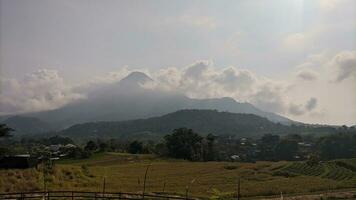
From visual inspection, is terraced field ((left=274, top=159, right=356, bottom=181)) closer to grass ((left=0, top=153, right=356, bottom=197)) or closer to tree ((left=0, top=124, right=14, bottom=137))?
grass ((left=0, top=153, right=356, bottom=197))

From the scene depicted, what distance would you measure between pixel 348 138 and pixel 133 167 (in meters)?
80.9

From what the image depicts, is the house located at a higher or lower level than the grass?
higher

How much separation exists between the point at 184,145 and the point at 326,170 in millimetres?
44832

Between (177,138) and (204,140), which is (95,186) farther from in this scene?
(204,140)

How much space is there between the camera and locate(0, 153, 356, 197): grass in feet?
166

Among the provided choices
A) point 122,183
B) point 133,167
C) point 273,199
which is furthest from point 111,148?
point 273,199

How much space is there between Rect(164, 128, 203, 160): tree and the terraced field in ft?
115

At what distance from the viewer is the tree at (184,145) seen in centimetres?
12144

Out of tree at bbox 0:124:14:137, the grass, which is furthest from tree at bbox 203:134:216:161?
tree at bbox 0:124:14:137

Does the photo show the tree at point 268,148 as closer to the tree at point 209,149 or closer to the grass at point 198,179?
the tree at point 209,149

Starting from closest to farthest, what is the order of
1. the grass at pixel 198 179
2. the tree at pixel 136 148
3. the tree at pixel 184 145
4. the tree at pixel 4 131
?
1. the grass at pixel 198 179
2. the tree at pixel 4 131
3. the tree at pixel 184 145
4. the tree at pixel 136 148

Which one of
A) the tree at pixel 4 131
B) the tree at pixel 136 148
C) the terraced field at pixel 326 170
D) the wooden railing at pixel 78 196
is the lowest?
the terraced field at pixel 326 170

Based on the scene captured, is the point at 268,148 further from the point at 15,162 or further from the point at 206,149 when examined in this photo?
the point at 15,162

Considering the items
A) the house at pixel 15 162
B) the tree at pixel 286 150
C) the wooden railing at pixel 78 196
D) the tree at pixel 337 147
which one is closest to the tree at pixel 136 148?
A: the tree at pixel 286 150
